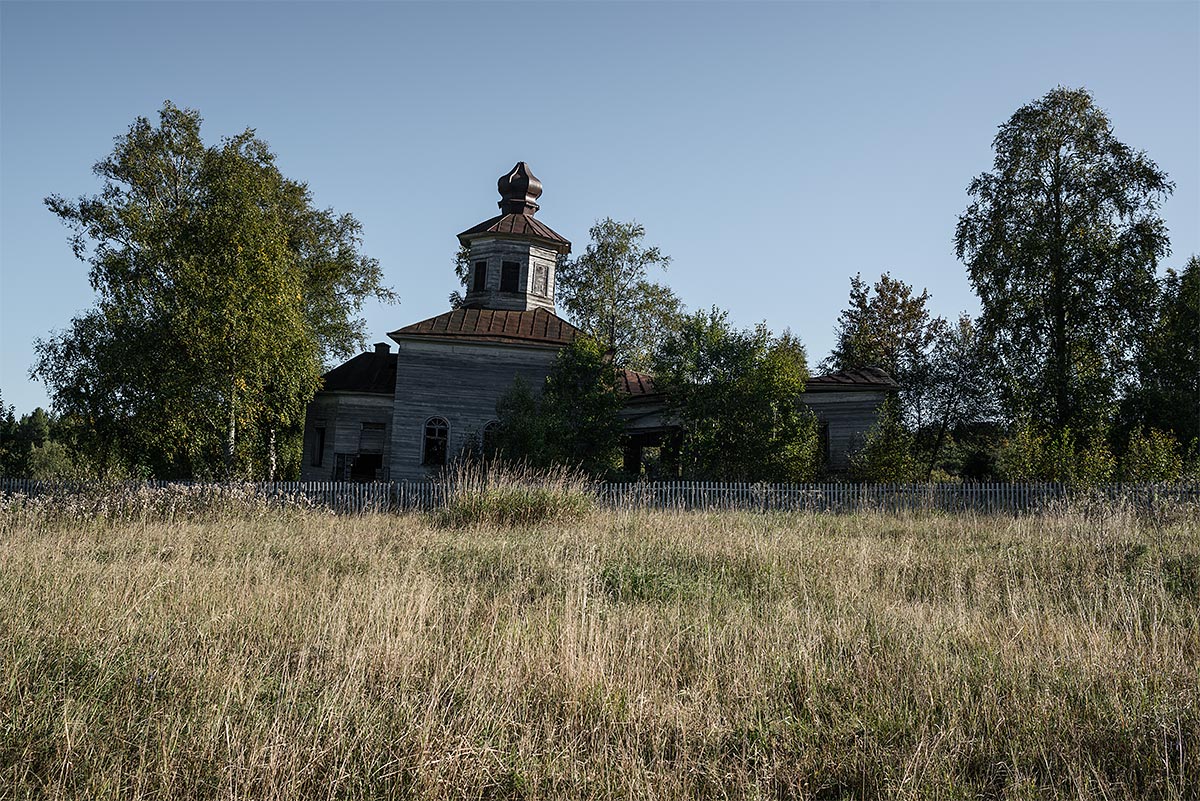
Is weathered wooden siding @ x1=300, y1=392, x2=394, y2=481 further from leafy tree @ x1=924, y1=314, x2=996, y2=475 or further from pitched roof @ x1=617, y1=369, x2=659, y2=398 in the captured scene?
leafy tree @ x1=924, y1=314, x2=996, y2=475

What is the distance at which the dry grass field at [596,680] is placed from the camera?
Answer: 12.0ft

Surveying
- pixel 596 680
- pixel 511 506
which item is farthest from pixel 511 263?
pixel 596 680

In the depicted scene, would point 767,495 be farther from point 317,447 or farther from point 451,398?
point 317,447

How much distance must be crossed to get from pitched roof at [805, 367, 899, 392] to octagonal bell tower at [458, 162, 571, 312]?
1181 cm

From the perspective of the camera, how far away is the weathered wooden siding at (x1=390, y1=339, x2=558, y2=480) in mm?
27375

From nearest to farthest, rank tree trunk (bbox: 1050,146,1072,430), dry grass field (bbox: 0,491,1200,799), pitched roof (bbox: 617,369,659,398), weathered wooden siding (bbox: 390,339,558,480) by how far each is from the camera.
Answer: dry grass field (bbox: 0,491,1200,799) → tree trunk (bbox: 1050,146,1072,430) → weathered wooden siding (bbox: 390,339,558,480) → pitched roof (bbox: 617,369,659,398)

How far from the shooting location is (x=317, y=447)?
3030cm

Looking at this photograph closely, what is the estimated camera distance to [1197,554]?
903 cm

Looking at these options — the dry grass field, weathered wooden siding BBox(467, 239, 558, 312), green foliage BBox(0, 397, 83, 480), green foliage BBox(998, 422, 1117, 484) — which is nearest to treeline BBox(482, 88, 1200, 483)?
green foliage BBox(998, 422, 1117, 484)

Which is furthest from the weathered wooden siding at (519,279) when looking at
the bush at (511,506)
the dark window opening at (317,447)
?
the bush at (511,506)

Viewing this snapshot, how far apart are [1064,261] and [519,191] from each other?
2003 centimetres

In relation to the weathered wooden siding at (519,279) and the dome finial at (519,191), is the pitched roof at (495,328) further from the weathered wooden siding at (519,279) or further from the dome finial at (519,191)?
the dome finial at (519,191)

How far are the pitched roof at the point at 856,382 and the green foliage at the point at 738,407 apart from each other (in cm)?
210

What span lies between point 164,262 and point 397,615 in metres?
22.4
